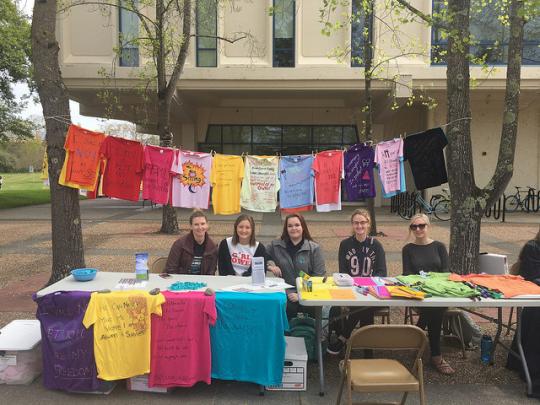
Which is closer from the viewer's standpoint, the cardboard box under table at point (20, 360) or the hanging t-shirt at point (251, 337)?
the hanging t-shirt at point (251, 337)

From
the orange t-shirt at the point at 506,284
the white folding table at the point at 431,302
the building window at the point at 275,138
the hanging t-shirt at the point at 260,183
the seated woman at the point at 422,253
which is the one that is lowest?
the white folding table at the point at 431,302

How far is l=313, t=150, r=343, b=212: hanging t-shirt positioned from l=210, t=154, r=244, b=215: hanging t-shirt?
106 cm

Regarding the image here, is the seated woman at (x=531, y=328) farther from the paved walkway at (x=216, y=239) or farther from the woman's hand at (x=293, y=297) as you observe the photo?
the woman's hand at (x=293, y=297)

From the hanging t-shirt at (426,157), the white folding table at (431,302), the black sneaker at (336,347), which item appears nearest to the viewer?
the white folding table at (431,302)

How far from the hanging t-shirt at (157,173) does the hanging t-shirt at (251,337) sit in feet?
8.95

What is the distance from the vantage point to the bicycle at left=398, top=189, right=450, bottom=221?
16.3 m

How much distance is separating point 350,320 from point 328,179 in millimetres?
2266

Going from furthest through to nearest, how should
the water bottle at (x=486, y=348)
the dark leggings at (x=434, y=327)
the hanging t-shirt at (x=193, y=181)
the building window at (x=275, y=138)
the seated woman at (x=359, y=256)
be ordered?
the building window at (x=275, y=138), the hanging t-shirt at (x=193, y=181), the seated woman at (x=359, y=256), the water bottle at (x=486, y=348), the dark leggings at (x=434, y=327)

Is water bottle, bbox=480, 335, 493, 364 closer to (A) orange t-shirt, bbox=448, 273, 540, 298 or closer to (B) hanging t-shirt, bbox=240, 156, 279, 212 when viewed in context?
(A) orange t-shirt, bbox=448, 273, 540, 298

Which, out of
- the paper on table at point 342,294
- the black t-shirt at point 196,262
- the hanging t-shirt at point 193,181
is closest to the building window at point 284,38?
the hanging t-shirt at point 193,181

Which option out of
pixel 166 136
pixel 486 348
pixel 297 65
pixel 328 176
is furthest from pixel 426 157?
pixel 297 65

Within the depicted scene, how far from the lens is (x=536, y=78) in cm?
1595

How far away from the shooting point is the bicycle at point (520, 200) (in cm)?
1827

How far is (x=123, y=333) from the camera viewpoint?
3639 mm
